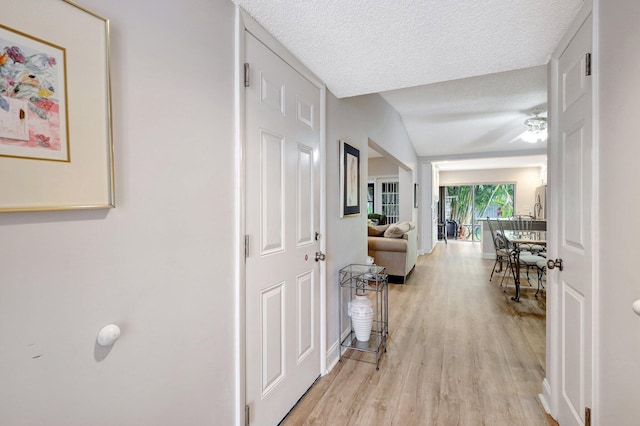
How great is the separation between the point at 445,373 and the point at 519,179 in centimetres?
961

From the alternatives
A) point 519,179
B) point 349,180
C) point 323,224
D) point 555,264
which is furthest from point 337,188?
→ point 519,179

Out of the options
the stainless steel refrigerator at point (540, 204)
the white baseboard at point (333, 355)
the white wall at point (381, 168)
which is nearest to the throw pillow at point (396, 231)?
the white baseboard at point (333, 355)

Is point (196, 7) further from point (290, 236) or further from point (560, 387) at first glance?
point (560, 387)

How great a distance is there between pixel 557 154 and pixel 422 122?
3.47 meters

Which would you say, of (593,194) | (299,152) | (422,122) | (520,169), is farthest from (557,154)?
(520,169)

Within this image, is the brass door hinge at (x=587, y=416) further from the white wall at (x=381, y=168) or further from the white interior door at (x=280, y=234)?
the white wall at (x=381, y=168)

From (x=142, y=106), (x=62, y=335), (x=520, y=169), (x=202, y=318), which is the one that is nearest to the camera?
(x=62, y=335)

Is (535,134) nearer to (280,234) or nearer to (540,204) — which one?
(280,234)

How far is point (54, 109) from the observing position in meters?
0.77

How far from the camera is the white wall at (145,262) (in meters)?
0.75

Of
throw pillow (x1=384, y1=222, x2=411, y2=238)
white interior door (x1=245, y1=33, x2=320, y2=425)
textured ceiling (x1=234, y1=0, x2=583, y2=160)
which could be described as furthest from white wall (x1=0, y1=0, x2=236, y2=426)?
throw pillow (x1=384, y1=222, x2=411, y2=238)

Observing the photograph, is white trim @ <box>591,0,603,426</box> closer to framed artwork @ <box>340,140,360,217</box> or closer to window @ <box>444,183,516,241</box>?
framed artwork @ <box>340,140,360,217</box>

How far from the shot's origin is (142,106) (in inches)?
38.9

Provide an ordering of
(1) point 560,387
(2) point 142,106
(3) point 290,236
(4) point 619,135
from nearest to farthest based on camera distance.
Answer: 1. (2) point 142,106
2. (4) point 619,135
3. (1) point 560,387
4. (3) point 290,236
